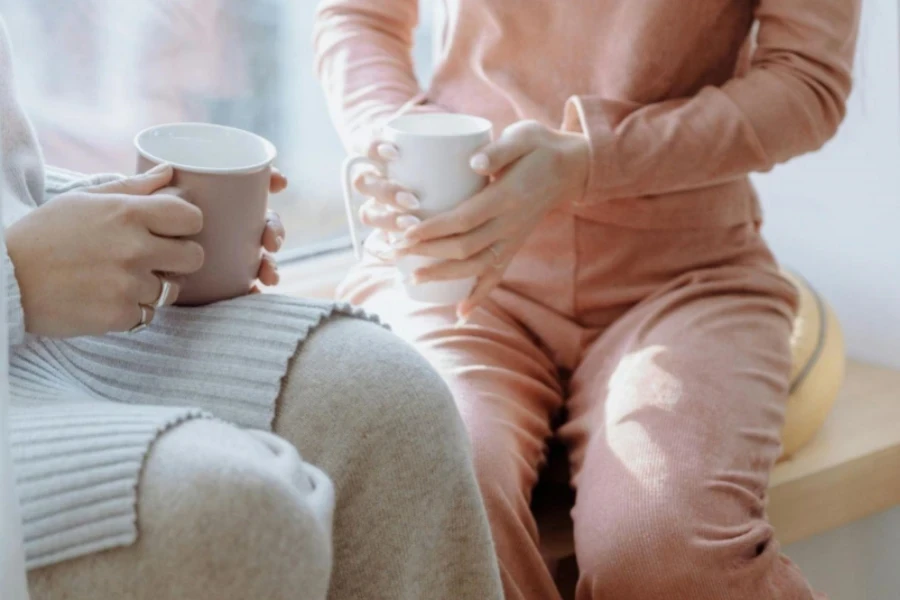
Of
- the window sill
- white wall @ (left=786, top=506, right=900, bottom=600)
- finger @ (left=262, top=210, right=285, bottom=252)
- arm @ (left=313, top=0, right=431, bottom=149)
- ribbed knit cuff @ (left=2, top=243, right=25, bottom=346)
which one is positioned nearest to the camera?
ribbed knit cuff @ (left=2, top=243, right=25, bottom=346)

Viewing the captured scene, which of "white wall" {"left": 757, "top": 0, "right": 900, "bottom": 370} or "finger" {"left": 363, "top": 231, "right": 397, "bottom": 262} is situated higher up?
"finger" {"left": 363, "top": 231, "right": 397, "bottom": 262}

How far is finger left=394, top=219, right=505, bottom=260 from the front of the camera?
92 centimetres

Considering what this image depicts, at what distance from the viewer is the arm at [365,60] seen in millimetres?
1148

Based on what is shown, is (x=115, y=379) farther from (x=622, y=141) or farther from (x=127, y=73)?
(x=127, y=73)

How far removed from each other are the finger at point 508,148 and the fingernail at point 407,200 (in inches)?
2.1

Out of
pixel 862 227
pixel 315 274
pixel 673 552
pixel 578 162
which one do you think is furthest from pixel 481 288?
pixel 862 227

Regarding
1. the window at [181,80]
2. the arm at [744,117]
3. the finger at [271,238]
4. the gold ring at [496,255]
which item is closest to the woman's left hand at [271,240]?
the finger at [271,238]

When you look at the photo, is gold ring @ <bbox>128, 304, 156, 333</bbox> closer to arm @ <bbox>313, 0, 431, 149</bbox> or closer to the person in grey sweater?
the person in grey sweater

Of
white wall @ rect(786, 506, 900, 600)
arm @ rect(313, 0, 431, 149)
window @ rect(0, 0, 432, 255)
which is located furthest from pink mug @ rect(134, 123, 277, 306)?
white wall @ rect(786, 506, 900, 600)

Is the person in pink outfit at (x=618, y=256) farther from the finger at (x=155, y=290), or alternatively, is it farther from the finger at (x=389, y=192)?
the finger at (x=155, y=290)

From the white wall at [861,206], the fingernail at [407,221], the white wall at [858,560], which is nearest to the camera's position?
the fingernail at [407,221]

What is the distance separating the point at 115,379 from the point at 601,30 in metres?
0.60

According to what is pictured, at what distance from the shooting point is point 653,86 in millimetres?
1095

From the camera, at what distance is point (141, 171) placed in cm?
76
